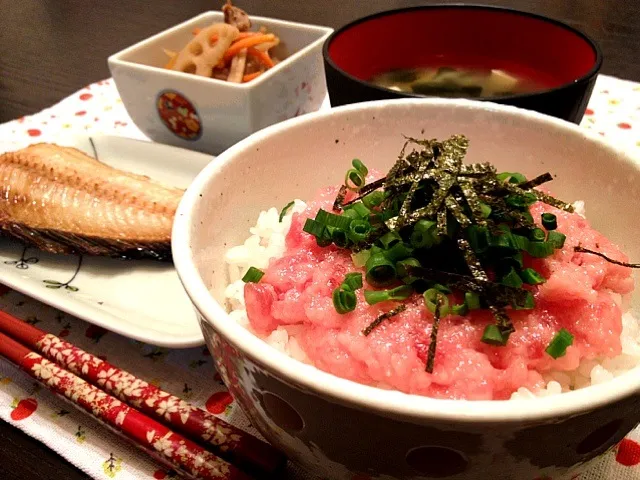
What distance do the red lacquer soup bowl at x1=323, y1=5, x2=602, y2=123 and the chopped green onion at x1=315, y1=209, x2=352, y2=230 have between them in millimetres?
823

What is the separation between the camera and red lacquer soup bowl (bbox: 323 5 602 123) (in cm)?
185

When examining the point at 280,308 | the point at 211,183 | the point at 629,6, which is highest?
the point at 211,183

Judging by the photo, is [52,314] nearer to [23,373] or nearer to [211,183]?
[23,373]

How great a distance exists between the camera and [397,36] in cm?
198

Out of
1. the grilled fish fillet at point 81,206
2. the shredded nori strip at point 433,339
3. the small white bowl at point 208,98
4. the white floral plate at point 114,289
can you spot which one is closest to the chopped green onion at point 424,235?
the shredded nori strip at point 433,339

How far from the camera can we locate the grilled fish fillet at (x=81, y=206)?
1719 millimetres

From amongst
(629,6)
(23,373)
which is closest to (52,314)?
(23,373)

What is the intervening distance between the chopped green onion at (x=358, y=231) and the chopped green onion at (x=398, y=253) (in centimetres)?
8

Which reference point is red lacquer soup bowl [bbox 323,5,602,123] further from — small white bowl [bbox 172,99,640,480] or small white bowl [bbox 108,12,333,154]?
small white bowl [bbox 172,99,640,480]

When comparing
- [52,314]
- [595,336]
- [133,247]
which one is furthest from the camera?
[133,247]

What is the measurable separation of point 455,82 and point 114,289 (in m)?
1.23

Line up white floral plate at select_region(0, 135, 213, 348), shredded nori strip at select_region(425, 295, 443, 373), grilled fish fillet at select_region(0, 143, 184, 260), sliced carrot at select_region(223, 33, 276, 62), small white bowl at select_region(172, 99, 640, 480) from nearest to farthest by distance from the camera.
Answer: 1. small white bowl at select_region(172, 99, 640, 480)
2. shredded nori strip at select_region(425, 295, 443, 373)
3. white floral plate at select_region(0, 135, 213, 348)
4. grilled fish fillet at select_region(0, 143, 184, 260)
5. sliced carrot at select_region(223, 33, 276, 62)

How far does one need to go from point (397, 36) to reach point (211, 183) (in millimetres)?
1135

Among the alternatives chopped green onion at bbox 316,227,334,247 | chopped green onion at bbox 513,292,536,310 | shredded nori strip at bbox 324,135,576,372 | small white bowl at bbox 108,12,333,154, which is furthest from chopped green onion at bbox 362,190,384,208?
small white bowl at bbox 108,12,333,154
